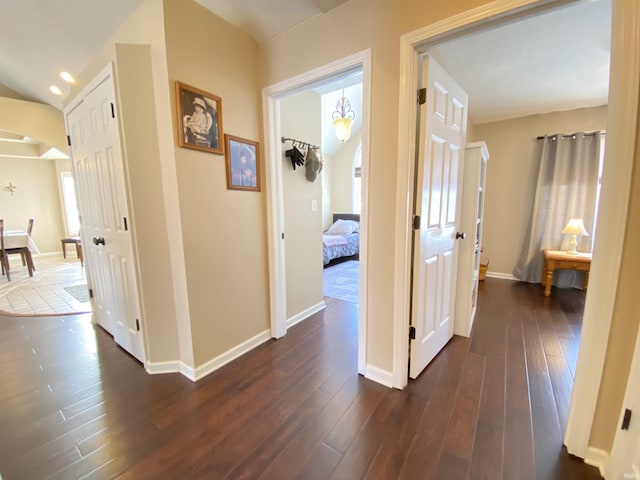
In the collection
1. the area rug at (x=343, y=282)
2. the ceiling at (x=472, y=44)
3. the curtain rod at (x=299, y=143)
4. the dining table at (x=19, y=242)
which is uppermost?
the ceiling at (x=472, y=44)

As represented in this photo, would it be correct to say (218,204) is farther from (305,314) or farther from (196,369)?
(305,314)

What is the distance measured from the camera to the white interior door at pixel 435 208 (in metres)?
1.55

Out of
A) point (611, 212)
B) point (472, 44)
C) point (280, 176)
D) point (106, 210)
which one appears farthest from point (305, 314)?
point (472, 44)

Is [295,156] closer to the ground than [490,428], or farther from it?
farther from it

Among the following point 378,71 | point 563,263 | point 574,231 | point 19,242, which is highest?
point 378,71

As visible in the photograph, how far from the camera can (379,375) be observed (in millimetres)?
1723

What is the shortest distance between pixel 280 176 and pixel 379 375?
168 cm

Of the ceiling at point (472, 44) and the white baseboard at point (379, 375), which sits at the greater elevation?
the ceiling at point (472, 44)

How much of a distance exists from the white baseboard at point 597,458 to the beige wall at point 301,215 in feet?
6.73

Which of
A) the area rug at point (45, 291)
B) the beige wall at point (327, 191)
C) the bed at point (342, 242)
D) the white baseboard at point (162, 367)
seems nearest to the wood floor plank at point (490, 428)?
the white baseboard at point (162, 367)

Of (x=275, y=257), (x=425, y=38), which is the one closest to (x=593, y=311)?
(x=425, y=38)

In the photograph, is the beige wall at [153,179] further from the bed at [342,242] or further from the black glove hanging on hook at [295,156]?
the bed at [342,242]

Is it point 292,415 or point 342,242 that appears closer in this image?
point 292,415

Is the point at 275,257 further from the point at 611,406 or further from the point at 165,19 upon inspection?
the point at 611,406
